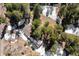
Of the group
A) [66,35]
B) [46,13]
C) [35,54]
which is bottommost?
[35,54]

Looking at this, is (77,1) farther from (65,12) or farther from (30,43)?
(30,43)

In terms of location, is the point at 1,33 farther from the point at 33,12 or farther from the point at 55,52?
the point at 55,52

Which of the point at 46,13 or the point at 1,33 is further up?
the point at 46,13

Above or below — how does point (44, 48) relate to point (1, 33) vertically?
below

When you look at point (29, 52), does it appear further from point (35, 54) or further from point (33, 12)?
point (33, 12)

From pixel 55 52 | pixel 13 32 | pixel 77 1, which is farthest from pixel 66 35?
pixel 13 32

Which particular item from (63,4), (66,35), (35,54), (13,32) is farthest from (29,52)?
(63,4)

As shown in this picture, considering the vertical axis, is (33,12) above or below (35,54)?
above

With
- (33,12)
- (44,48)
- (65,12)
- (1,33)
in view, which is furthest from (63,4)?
(1,33)
